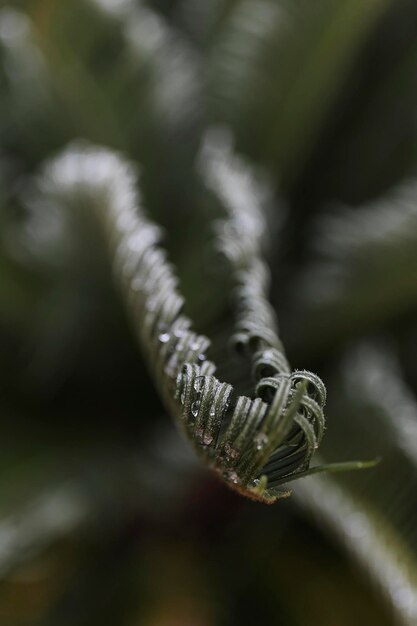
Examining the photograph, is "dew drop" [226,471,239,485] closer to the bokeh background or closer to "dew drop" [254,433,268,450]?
"dew drop" [254,433,268,450]

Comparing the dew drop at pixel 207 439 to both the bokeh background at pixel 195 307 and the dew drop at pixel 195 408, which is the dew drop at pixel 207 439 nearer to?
the dew drop at pixel 195 408

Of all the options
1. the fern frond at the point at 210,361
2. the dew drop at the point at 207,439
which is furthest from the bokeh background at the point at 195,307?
the dew drop at the point at 207,439

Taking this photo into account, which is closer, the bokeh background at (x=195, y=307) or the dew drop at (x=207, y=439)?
the dew drop at (x=207, y=439)

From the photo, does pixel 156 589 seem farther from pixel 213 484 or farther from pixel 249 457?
pixel 249 457

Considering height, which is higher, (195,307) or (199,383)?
(199,383)

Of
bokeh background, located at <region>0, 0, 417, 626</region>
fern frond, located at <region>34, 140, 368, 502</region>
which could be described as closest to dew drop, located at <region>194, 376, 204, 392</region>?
fern frond, located at <region>34, 140, 368, 502</region>

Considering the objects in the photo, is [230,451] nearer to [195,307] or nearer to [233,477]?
[233,477]

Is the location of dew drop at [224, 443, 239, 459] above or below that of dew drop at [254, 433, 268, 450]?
below

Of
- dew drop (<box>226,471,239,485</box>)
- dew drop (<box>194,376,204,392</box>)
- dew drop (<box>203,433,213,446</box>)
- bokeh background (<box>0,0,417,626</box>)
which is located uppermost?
dew drop (<box>194,376,204,392</box>)

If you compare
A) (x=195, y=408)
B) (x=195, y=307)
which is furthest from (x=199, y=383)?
(x=195, y=307)
